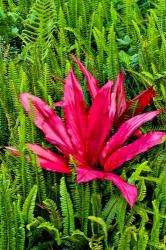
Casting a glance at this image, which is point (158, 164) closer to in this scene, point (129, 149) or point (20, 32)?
point (129, 149)

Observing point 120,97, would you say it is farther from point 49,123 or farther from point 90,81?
point 49,123

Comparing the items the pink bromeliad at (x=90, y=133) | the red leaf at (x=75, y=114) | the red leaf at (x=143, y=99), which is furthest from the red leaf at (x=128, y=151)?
the red leaf at (x=143, y=99)

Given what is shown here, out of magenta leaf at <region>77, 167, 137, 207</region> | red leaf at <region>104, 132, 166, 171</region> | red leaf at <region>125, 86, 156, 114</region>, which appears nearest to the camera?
magenta leaf at <region>77, 167, 137, 207</region>

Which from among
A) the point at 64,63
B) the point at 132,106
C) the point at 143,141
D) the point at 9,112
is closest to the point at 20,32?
→ the point at 64,63

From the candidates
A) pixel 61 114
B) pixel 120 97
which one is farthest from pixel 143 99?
pixel 61 114

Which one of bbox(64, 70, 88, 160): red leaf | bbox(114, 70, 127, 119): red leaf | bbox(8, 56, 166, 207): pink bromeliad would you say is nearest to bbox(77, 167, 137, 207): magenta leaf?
bbox(8, 56, 166, 207): pink bromeliad

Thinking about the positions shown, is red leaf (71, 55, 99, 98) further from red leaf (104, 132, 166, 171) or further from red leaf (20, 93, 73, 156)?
red leaf (104, 132, 166, 171)
